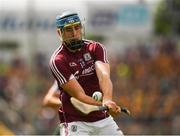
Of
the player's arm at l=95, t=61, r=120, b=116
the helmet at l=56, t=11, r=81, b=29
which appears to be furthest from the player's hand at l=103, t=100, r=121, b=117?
the helmet at l=56, t=11, r=81, b=29

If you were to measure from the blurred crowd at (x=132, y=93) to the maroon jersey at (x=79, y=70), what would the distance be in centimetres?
903

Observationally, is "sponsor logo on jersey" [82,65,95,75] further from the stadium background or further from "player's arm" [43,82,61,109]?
the stadium background

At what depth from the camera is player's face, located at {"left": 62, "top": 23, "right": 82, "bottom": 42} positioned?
891cm

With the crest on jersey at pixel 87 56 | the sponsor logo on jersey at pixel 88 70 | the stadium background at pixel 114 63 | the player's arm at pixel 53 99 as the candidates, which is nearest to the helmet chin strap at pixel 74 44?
the crest on jersey at pixel 87 56

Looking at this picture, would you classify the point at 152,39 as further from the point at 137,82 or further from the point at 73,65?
the point at 73,65

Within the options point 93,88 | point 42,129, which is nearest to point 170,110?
point 42,129

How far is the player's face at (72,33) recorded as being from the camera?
29.2 feet

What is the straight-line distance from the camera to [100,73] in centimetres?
892

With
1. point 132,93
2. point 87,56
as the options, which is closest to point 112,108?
point 87,56

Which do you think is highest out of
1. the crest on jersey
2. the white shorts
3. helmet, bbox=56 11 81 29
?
helmet, bbox=56 11 81 29

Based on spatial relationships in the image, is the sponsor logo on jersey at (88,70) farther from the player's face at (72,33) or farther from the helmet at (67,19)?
the helmet at (67,19)

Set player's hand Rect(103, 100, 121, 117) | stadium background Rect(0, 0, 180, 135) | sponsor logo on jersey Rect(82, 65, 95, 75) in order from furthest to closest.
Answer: stadium background Rect(0, 0, 180, 135), sponsor logo on jersey Rect(82, 65, 95, 75), player's hand Rect(103, 100, 121, 117)

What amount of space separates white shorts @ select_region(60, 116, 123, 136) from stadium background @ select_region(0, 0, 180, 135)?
352 inches

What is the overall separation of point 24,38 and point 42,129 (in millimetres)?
5585
